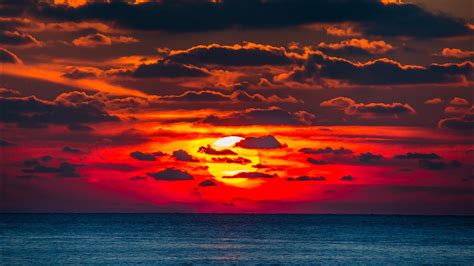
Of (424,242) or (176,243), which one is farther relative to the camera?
(424,242)

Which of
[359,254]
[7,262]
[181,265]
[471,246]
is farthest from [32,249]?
[471,246]

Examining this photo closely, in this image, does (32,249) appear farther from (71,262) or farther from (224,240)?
(224,240)

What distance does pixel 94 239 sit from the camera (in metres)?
116

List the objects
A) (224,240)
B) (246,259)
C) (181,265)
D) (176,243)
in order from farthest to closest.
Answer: (224,240), (176,243), (246,259), (181,265)

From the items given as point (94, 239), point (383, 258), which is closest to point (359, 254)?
point (383, 258)

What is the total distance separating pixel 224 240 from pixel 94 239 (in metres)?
18.1

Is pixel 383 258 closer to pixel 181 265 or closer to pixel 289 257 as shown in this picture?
pixel 289 257

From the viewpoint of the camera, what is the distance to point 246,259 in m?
84.9

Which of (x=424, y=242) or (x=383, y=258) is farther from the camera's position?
(x=424, y=242)

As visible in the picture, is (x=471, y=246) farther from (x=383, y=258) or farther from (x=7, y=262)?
(x=7, y=262)

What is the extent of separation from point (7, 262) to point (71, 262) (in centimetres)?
604

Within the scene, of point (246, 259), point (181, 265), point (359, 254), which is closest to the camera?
point (181, 265)

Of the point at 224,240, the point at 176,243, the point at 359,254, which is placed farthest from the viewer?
the point at 224,240

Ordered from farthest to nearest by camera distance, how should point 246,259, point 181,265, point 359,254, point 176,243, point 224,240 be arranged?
point 224,240 < point 176,243 < point 359,254 < point 246,259 < point 181,265
